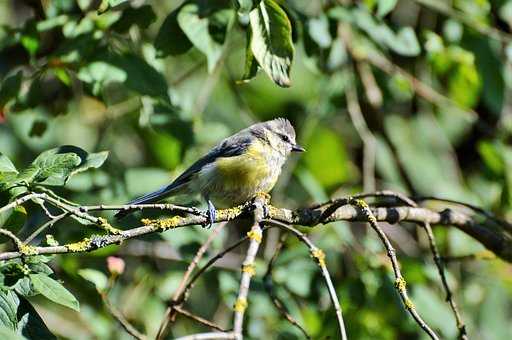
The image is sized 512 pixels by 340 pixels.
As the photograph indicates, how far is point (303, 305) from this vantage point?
11.7ft

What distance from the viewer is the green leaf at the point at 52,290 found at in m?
1.74

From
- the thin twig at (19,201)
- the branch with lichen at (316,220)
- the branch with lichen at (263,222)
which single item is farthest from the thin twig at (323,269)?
the thin twig at (19,201)

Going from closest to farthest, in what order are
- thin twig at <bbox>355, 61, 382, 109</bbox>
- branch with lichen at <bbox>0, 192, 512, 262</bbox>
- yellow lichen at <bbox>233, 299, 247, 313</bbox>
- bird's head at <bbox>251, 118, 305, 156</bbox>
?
yellow lichen at <bbox>233, 299, 247, 313</bbox>, branch with lichen at <bbox>0, 192, 512, 262</bbox>, bird's head at <bbox>251, 118, 305, 156</bbox>, thin twig at <bbox>355, 61, 382, 109</bbox>

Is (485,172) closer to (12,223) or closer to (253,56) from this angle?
(253,56)

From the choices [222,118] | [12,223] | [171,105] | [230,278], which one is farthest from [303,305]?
[12,223]

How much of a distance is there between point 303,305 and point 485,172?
3.67 ft

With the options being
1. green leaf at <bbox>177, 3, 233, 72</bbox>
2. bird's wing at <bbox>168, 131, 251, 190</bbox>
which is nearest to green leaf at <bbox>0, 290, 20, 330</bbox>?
green leaf at <bbox>177, 3, 233, 72</bbox>

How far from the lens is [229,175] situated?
3.25 metres

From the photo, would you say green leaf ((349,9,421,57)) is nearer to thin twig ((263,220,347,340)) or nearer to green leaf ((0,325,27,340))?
thin twig ((263,220,347,340))

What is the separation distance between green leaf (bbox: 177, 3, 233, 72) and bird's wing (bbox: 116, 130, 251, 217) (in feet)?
2.18

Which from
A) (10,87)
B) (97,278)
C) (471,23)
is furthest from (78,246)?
(471,23)

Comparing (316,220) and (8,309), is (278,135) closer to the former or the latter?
(316,220)

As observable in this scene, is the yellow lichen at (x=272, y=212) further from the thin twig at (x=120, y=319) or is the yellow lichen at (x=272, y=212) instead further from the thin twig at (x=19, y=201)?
the thin twig at (x=19, y=201)

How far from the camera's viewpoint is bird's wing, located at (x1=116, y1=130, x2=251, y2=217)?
10.4ft
